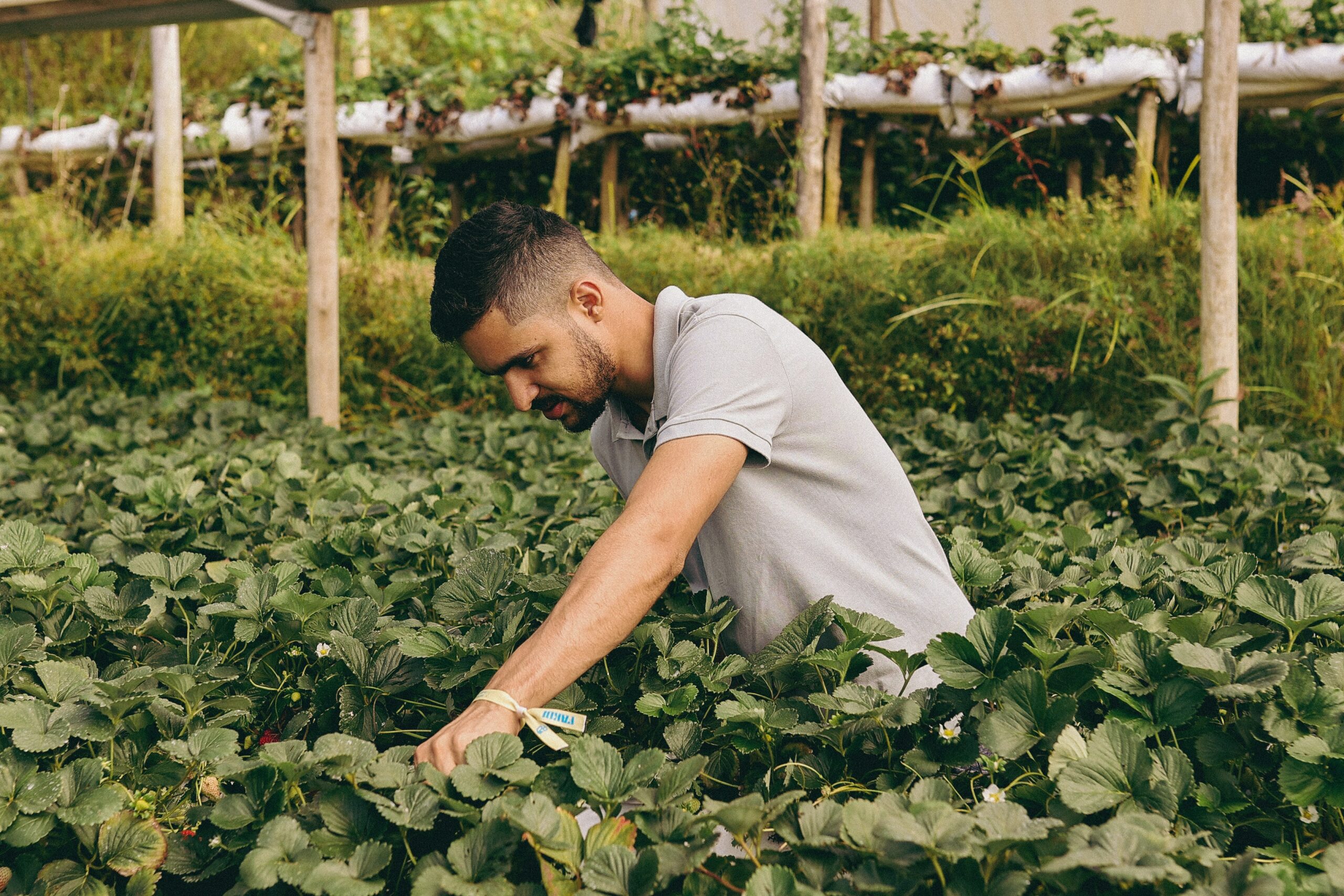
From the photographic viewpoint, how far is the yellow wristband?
5.01 feet

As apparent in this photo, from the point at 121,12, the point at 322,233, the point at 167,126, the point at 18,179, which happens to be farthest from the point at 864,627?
the point at 18,179

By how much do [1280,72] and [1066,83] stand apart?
1.32 metres

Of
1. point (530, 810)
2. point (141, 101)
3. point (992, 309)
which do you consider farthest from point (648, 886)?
point (141, 101)

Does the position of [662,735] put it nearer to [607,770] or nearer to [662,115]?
[607,770]

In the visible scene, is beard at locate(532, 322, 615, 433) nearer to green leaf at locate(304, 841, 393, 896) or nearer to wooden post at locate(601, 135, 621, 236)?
green leaf at locate(304, 841, 393, 896)

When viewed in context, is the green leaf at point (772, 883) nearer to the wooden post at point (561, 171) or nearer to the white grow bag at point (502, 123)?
the wooden post at point (561, 171)

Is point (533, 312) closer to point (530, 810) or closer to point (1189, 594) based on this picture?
point (530, 810)

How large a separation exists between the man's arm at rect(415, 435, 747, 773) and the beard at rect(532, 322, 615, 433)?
379 mm

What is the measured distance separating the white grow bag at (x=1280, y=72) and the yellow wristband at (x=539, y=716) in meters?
6.96

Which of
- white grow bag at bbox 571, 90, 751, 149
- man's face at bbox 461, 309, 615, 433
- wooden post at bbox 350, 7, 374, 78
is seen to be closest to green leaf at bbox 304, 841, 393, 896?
man's face at bbox 461, 309, 615, 433

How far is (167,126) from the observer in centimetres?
923

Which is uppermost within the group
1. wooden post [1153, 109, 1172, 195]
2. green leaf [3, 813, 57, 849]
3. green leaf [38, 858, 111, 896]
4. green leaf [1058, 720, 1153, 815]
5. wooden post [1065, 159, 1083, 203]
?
wooden post [1153, 109, 1172, 195]

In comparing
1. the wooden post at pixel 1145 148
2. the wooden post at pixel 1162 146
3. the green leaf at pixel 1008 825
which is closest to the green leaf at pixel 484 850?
the green leaf at pixel 1008 825

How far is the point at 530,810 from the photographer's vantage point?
1314 millimetres
